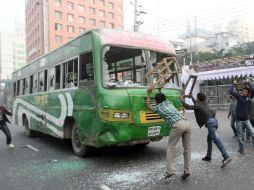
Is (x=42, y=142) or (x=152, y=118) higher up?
(x=152, y=118)

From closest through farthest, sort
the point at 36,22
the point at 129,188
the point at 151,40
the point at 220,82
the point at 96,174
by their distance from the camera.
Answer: the point at 129,188 < the point at 96,174 < the point at 151,40 < the point at 220,82 < the point at 36,22

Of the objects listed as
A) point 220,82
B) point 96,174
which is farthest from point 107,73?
point 220,82

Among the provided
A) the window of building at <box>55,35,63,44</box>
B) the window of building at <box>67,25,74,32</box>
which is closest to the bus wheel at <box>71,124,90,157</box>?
the window of building at <box>55,35,63,44</box>

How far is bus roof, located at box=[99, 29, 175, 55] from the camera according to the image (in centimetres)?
Answer: 802

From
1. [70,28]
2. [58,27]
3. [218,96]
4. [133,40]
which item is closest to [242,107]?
[133,40]

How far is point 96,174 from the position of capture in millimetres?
7012

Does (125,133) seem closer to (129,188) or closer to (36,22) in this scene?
(129,188)

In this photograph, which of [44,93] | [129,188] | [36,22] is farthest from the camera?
[36,22]

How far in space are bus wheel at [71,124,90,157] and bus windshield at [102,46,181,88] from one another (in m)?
1.76

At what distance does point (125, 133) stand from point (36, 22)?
249 feet

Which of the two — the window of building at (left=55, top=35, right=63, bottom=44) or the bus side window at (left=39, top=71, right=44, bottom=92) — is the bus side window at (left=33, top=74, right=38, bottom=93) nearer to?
the bus side window at (left=39, top=71, right=44, bottom=92)

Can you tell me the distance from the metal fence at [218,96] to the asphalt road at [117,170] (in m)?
16.5

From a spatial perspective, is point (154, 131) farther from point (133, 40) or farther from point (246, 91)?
point (246, 91)

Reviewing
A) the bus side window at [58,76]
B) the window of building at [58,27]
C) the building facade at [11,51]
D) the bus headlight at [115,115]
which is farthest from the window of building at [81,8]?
the bus headlight at [115,115]
